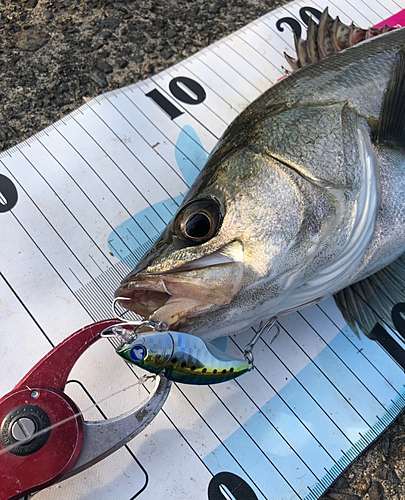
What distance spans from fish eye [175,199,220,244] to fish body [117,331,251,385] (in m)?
0.30

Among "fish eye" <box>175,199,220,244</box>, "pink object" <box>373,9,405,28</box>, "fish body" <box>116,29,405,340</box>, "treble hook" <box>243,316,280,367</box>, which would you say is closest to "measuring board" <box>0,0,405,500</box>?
"treble hook" <box>243,316,280,367</box>

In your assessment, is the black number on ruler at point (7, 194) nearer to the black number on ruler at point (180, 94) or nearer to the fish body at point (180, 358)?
the black number on ruler at point (180, 94)

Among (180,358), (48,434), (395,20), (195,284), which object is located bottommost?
(48,434)

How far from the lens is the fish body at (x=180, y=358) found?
41.3 inches

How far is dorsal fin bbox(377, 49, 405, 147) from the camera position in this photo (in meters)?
1.34

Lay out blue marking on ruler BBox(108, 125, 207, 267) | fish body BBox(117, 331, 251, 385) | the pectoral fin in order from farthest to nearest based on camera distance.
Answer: blue marking on ruler BBox(108, 125, 207, 267), the pectoral fin, fish body BBox(117, 331, 251, 385)

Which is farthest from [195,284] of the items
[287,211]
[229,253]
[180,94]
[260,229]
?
[180,94]

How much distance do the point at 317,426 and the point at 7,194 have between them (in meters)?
1.64

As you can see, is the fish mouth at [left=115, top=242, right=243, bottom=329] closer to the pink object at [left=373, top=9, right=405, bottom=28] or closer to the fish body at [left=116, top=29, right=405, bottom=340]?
the fish body at [left=116, top=29, right=405, bottom=340]

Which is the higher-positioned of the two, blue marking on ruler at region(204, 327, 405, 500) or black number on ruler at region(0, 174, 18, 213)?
blue marking on ruler at region(204, 327, 405, 500)

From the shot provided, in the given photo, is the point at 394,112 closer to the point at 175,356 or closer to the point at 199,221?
the point at 199,221

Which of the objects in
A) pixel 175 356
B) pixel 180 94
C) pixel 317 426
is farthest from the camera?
pixel 180 94

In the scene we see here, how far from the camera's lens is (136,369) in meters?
Answer: 1.51

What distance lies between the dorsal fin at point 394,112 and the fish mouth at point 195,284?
→ 2.27 feet
